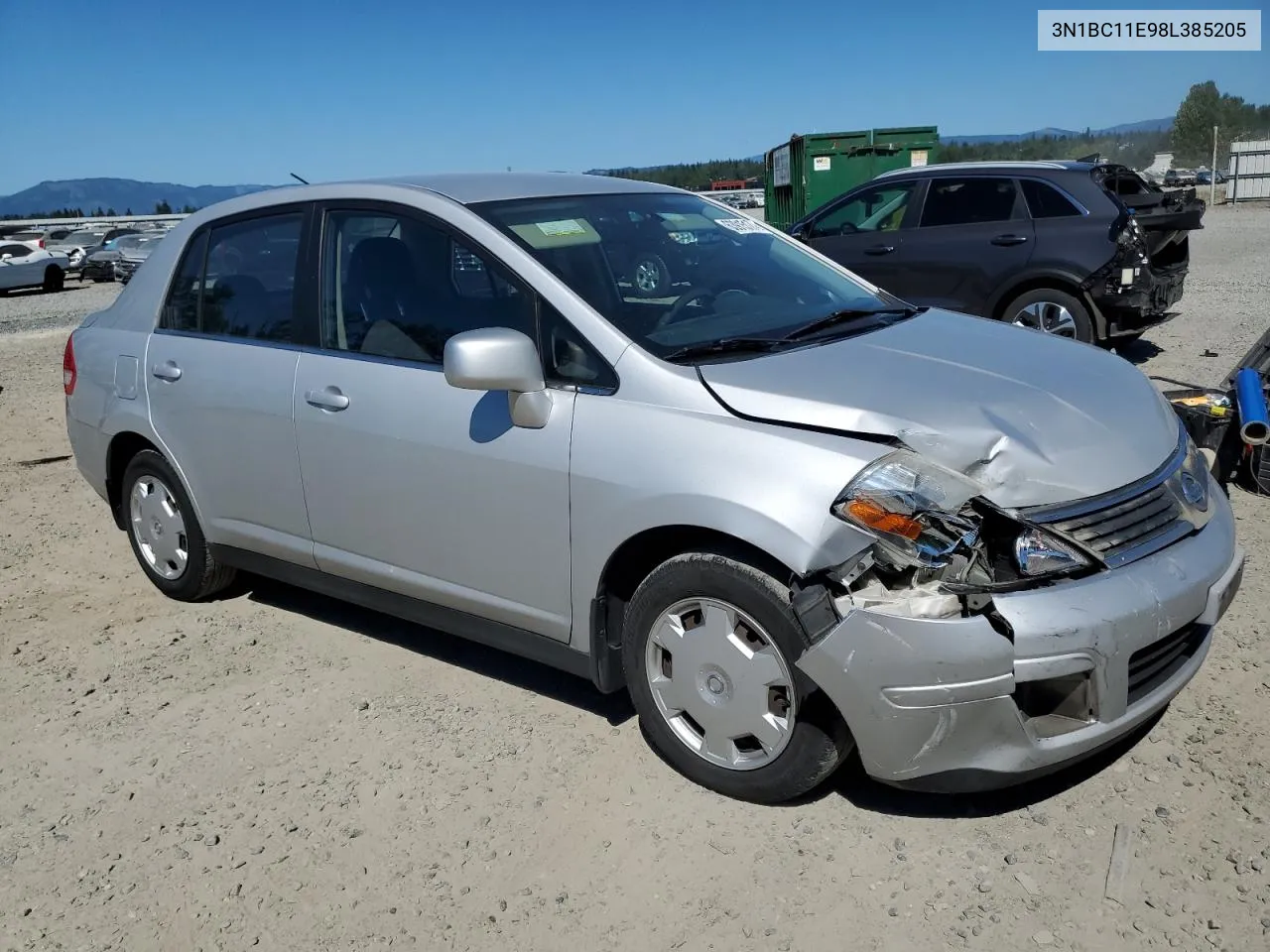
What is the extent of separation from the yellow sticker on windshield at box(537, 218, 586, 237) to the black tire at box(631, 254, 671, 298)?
0.75 feet

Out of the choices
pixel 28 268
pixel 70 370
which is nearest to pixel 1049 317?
pixel 70 370

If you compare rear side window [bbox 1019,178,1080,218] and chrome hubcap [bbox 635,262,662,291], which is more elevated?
rear side window [bbox 1019,178,1080,218]

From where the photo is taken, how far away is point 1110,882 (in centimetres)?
271

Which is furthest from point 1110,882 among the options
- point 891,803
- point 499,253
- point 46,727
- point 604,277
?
point 46,727

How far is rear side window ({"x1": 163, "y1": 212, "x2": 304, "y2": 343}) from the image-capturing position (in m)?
4.15

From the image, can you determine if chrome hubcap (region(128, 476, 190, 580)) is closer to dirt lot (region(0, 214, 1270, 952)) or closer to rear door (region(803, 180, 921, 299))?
dirt lot (region(0, 214, 1270, 952))

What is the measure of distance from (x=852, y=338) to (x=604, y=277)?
843 millimetres

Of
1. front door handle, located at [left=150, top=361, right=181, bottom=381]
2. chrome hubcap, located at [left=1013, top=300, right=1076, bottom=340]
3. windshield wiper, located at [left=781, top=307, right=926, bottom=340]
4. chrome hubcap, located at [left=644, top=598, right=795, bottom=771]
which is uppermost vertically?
windshield wiper, located at [left=781, top=307, right=926, bottom=340]

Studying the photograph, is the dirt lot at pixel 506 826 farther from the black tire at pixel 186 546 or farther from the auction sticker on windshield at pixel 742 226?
the auction sticker on windshield at pixel 742 226

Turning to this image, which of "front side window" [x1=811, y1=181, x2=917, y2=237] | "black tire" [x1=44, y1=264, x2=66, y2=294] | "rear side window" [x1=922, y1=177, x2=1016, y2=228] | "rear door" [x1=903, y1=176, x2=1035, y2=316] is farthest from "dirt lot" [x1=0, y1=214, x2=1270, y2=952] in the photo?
"black tire" [x1=44, y1=264, x2=66, y2=294]

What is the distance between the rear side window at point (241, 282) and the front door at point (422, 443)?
24cm

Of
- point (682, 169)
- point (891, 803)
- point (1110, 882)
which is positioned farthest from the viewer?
point (682, 169)

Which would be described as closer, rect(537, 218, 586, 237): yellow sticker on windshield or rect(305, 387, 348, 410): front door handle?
rect(537, 218, 586, 237): yellow sticker on windshield

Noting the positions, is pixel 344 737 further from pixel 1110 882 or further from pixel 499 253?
pixel 1110 882
